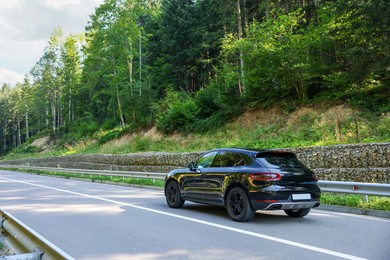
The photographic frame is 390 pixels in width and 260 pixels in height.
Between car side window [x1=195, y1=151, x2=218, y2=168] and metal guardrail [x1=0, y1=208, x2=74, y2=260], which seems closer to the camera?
metal guardrail [x1=0, y1=208, x2=74, y2=260]

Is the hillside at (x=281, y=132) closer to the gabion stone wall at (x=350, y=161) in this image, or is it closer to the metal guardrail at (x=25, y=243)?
the gabion stone wall at (x=350, y=161)

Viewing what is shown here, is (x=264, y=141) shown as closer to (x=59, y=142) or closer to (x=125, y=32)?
(x=125, y=32)

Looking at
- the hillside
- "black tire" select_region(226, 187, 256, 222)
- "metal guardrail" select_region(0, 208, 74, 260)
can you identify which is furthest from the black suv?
the hillside

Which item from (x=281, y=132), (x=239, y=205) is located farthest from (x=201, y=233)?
(x=281, y=132)

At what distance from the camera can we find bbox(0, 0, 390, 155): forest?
18.4m

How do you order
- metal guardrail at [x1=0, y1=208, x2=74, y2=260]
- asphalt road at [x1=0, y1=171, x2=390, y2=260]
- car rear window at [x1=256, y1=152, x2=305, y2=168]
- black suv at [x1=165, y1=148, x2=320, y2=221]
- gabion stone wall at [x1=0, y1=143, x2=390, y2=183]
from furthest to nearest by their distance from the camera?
gabion stone wall at [x1=0, y1=143, x2=390, y2=183] → car rear window at [x1=256, y1=152, x2=305, y2=168] → black suv at [x1=165, y1=148, x2=320, y2=221] → asphalt road at [x1=0, y1=171, x2=390, y2=260] → metal guardrail at [x1=0, y1=208, x2=74, y2=260]

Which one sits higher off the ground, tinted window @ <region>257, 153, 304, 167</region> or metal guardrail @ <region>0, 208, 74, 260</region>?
tinted window @ <region>257, 153, 304, 167</region>

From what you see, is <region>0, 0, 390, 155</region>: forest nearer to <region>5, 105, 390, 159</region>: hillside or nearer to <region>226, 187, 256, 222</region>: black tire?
<region>5, 105, 390, 159</region>: hillside

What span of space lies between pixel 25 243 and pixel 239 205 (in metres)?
4.52

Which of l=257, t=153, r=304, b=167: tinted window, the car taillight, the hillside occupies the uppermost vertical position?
the hillside

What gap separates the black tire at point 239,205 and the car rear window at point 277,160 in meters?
0.80

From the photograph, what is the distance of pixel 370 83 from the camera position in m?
19.4

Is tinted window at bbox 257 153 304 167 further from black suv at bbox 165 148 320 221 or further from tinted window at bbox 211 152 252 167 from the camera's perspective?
tinted window at bbox 211 152 252 167

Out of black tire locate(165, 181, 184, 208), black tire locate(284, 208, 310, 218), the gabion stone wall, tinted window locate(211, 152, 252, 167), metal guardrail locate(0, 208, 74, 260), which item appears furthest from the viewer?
the gabion stone wall
